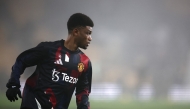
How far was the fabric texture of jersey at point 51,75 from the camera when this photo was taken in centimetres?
189

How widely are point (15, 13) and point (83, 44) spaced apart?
209 cm

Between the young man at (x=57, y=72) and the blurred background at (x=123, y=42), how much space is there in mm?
1825

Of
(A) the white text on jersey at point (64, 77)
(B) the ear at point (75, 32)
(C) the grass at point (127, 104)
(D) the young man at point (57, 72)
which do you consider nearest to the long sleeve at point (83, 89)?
(D) the young man at point (57, 72)

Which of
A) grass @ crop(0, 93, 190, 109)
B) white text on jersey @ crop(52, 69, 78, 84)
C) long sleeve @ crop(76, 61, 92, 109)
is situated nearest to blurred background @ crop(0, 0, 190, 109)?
Answer: grass @ crop(0, 93, 190, 109)

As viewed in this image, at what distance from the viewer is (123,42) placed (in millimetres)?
4066

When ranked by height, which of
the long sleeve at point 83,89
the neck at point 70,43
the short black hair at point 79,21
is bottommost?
the long sleeve at point 83,89

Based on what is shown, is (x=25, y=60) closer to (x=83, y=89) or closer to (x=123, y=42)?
(x=83, y=89)

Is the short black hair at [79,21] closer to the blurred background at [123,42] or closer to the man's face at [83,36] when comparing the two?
the man's face at [83,36]

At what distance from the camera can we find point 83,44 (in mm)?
2039

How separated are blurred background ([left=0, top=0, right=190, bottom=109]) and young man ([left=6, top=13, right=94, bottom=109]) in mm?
1825

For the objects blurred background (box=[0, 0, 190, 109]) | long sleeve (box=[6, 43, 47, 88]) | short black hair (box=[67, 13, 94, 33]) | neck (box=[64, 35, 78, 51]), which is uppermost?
blurred background (box=[0, 0, 190, 109])

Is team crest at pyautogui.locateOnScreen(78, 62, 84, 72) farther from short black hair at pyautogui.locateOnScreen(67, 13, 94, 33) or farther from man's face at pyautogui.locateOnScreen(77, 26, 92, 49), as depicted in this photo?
short black hair at pyautogui.locateOnScreen(67, 13, 94, 33)

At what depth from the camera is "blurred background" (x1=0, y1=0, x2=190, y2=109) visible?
3.89 meters

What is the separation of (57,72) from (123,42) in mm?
2215
